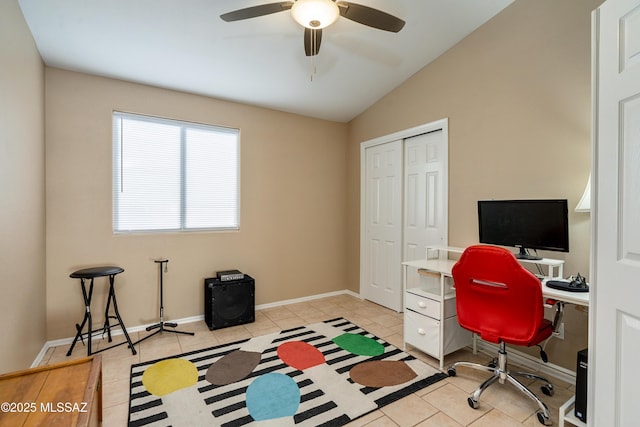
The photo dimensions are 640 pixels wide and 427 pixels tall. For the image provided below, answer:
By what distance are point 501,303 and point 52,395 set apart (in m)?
2.37

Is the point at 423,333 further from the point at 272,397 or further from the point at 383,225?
the point at 383,225

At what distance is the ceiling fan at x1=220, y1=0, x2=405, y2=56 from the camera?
71.5 inches

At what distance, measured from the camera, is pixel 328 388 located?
2.17 meters

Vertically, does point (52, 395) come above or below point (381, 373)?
above

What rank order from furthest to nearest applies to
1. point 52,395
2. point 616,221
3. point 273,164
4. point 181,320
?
point 273,164 < point 181,320 < point 52,395 < point 616,221

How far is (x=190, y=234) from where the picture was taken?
3.45m

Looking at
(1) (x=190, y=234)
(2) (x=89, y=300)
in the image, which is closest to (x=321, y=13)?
(1) (x=190, y=234)

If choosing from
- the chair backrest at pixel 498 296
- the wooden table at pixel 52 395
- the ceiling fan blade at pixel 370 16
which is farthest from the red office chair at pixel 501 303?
the wooden table at pixel 52 395

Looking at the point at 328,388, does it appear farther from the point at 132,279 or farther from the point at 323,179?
the point at 323,179

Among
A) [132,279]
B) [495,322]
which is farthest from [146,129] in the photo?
[495,322]

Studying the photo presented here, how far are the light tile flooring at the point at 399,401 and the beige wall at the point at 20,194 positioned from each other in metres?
0.59

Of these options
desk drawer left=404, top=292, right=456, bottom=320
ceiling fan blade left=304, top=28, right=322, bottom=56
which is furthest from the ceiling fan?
desk drawer left=404, top=292, right=456, bottom=320

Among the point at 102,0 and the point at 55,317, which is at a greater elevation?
the point at 102,0

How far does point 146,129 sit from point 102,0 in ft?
4.29
